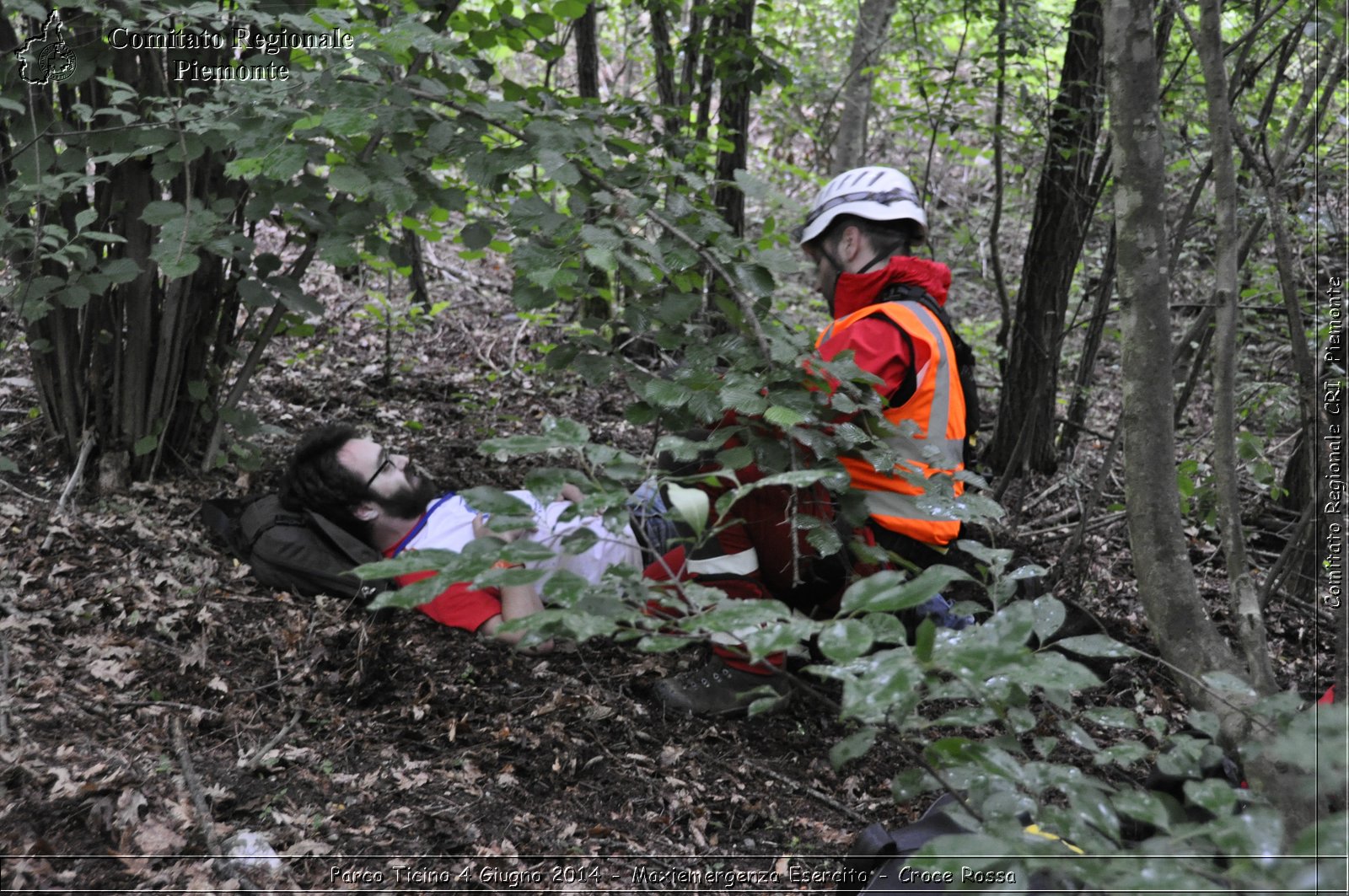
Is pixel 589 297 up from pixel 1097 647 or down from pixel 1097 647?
up

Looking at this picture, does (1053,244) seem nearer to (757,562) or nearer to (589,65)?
(757,562)

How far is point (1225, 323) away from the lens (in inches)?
88.8

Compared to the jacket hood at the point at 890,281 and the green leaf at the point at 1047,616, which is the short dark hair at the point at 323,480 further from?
the green leaf at the point at 1047,616

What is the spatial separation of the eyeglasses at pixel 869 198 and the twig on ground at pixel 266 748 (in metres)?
2.39

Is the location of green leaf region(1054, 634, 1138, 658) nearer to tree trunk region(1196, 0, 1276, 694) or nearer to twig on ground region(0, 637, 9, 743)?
tree trunk region(1196, 0, 1276, 694)

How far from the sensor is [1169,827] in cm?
128

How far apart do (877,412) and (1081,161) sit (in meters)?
3.28

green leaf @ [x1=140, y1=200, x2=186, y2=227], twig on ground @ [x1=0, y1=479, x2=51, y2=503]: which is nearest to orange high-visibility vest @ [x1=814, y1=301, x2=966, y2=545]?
green leaf @ [x1=140, y1=200, x2=186, y2=227]

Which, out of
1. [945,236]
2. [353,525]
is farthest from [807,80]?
[353,525]

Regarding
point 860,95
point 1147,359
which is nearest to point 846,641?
point 1147,359

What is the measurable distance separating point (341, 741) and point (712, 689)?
116cm

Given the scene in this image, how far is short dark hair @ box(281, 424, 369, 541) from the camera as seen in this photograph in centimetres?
369

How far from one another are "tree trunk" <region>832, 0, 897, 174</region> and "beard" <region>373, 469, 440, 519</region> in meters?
5.60

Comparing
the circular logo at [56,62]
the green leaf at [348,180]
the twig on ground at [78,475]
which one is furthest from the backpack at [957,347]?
the twig on ground at [78,475]
